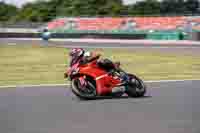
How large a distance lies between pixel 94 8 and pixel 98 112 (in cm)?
10170

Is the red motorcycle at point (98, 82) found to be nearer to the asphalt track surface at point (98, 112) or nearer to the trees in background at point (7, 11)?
the asphalt track surface at point (98, 112)

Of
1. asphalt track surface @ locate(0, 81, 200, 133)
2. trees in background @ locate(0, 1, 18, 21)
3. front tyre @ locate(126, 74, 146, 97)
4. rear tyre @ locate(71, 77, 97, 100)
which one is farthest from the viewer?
trees in background @ locate(0, 1, 18, 21)

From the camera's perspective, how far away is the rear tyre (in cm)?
1095

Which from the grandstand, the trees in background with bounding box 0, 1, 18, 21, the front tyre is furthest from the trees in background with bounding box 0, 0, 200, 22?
the front tyre

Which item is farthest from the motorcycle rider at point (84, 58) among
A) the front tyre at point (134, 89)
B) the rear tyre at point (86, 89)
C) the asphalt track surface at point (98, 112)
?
the asphalt track surface at point (98, 112)

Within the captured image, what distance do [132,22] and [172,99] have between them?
61.2 metres

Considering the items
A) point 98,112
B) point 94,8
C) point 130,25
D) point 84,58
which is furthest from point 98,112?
point 94,8

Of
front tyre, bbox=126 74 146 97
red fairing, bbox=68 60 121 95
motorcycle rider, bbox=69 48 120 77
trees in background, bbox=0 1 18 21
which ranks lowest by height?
trees in background, bbox=0 1 18 21

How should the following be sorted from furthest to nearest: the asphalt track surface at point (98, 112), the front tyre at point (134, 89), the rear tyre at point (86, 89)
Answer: the front tyre at point (134, 89) < the rear tyre at point (86, 89) < the asphalt track surface at point (98, 112)

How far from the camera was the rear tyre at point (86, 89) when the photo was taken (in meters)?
10.9

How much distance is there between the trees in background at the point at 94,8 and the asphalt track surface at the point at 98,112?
267 feet

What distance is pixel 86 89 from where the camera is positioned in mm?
11094

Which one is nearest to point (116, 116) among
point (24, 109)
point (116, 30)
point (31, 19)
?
point (24, 109)

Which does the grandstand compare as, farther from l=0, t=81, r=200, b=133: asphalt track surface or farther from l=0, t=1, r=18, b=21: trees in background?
l=0, t=81, r=200, b=133: asphalt track surface
